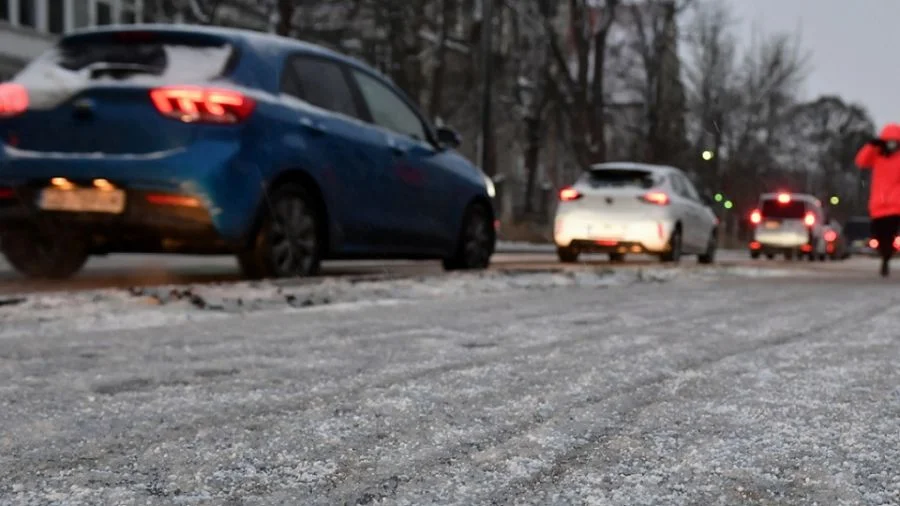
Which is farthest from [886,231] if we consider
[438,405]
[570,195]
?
[438,405]

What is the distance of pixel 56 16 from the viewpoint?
36.9m

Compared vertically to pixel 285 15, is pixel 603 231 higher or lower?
lower

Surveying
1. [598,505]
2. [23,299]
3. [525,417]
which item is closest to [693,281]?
[23,299]

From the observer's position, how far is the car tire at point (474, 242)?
830 centimetres

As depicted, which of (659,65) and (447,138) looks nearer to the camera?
(447,138)

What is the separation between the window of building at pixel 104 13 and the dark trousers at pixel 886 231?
113 feet

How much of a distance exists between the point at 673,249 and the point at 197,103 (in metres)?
7.66

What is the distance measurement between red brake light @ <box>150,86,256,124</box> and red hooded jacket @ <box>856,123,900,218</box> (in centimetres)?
644

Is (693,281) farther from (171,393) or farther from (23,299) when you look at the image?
(171,393)

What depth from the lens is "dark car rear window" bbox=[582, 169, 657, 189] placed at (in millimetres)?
12023

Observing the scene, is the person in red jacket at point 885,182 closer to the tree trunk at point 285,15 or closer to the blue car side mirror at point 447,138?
the blue car side mirror at point 447,138

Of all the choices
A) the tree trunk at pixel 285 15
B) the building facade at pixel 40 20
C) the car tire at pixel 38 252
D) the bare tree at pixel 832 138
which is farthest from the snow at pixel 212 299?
the bare tree at pixel 832 138

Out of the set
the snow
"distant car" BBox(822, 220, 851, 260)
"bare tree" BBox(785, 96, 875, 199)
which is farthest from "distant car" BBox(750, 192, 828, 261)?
"bare tree" BBox(785, 96, 875, 199)

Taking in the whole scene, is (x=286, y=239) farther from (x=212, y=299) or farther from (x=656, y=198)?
(x=656, y=198)
